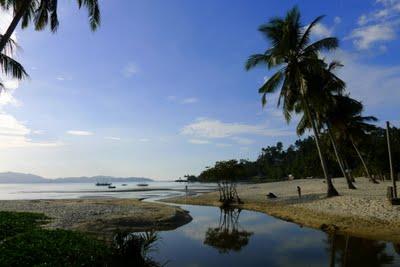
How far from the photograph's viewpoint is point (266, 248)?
60.0 feet

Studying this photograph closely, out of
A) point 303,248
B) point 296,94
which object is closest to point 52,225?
point 303,248

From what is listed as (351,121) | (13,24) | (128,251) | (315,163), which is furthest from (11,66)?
(315,163)

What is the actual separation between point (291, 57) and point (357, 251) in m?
20.0

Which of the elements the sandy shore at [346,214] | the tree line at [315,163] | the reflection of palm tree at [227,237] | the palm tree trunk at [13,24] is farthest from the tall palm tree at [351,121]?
the palm tree trunk at [13,24]

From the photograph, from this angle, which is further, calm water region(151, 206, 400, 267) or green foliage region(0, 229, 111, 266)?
calm water region(151, 206, 400, 267)

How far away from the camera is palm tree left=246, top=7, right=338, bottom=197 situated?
1265 inches

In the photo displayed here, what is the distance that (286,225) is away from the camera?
25422 millimetres

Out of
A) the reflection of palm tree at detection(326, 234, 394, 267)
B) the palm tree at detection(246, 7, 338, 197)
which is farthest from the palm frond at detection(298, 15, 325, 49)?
the reflection of palm tree at detection(326, 234, 394, 267)

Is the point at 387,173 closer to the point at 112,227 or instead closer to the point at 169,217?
the point at 169,217

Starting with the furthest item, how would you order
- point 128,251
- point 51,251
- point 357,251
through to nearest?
point 357,251 → point 51,251 → point 128,251

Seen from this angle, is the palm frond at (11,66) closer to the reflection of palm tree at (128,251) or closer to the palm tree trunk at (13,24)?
the palm tree trunk at (13,24)

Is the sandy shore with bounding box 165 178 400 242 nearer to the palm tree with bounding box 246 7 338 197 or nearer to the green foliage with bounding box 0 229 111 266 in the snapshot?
the palm tree with bounding box 246 7 338 197

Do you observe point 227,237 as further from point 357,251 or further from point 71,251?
point 71,251

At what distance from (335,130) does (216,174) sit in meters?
20.2
